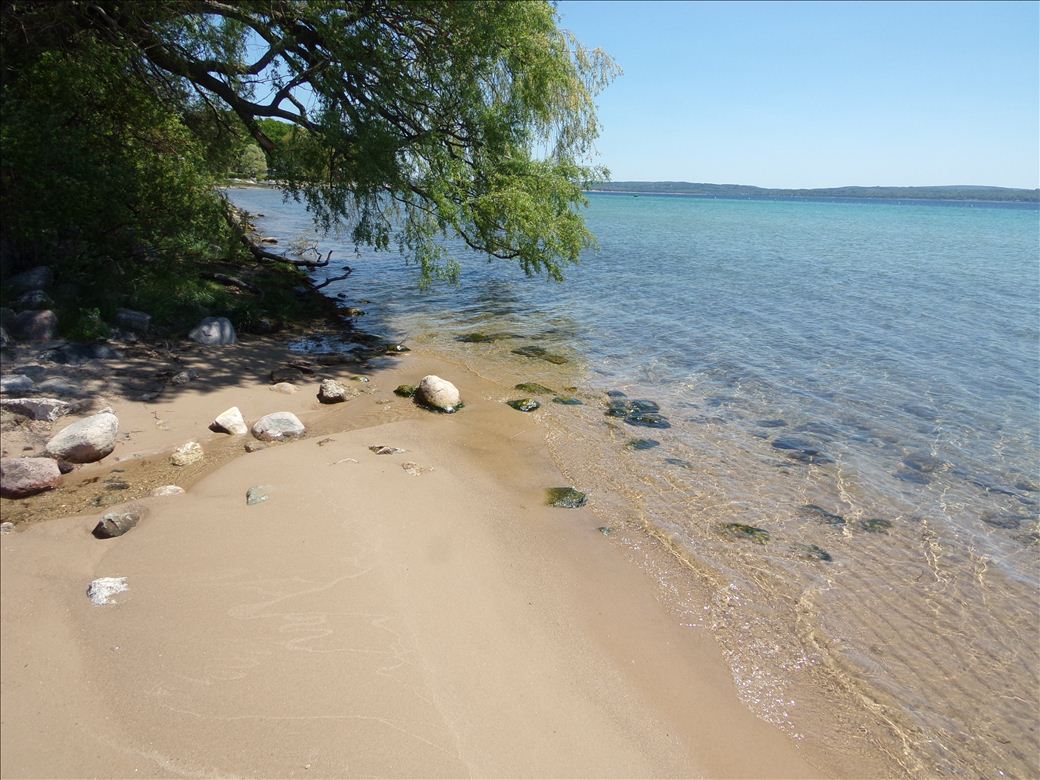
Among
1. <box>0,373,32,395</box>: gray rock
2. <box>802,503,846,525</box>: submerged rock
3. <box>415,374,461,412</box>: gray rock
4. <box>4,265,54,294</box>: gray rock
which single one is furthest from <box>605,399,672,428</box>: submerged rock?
<box>4,265,54,294</box>: gray rock

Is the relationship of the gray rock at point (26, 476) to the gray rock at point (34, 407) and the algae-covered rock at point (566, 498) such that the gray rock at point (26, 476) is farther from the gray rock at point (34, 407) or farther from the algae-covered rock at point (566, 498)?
the algae-covered rock at point (566, 498)

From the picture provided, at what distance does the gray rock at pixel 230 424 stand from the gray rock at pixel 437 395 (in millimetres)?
2949

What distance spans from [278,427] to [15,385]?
359cm

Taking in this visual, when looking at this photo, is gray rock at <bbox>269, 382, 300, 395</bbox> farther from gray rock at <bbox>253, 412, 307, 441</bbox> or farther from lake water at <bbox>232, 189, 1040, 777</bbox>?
lake water at <bbox>232, 189, 1040, 777</bbox>

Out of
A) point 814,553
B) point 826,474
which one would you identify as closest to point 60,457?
point 814,553

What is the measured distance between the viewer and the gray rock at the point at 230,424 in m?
9.30

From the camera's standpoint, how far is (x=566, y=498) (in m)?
8.53

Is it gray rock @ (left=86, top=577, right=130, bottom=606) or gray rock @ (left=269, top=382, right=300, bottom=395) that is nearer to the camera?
gray rock @ (left=86, top=577, right=130, bottom=606)

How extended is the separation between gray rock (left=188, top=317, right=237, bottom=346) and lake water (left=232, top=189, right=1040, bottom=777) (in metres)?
4.24

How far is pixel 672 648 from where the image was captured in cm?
595

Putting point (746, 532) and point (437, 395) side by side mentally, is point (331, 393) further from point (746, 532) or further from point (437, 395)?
point (746, 532)

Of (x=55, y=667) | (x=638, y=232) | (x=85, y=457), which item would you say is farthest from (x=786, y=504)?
(x=638, y=232)

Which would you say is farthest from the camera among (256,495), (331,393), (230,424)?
(331,393)

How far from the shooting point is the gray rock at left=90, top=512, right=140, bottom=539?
6.27 m
